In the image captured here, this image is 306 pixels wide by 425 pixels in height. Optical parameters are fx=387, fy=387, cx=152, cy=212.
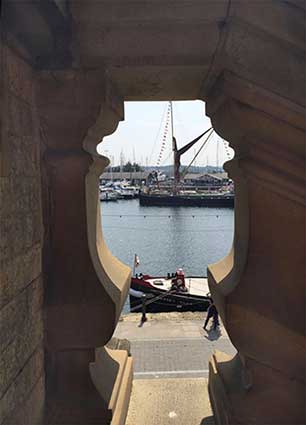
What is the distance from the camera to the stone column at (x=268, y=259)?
Result: 326 centimetres

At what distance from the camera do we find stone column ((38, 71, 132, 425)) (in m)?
3.36

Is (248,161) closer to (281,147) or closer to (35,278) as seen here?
(281,147)

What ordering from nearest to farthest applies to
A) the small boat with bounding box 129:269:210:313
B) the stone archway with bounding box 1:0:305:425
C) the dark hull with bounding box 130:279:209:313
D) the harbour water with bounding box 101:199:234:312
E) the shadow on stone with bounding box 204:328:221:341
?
the stone archway with bounding box 1:0:305:425 < the shadow on stone with bounding box 204:328:221:341 < the dark hull with bounding box 130:279:209:313 < the small boat with bounding box 129:269:210:313 < the harbour water with bounding box 101:199:234:312

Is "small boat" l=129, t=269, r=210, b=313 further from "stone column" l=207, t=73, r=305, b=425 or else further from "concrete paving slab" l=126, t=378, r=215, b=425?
"stone column" l=207, t=73, r=305, b=425

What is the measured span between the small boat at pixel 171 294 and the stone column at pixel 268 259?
11765 mm

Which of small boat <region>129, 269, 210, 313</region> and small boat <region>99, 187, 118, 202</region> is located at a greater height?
small boat <region>99, 187, 118, 202</region>

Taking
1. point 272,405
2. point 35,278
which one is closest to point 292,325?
point 272,405

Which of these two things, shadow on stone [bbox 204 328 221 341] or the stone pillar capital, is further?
shadow on stone [bbox 204 328 221 341]

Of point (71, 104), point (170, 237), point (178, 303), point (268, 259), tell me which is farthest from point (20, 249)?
point (170, 237)

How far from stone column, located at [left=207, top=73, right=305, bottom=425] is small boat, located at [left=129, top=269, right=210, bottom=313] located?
11.8 metres

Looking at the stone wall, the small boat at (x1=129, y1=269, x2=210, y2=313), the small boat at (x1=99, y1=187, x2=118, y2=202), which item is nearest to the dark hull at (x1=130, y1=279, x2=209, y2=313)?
the small boat at (x1=129, y1=269, x2=210, y2=313)

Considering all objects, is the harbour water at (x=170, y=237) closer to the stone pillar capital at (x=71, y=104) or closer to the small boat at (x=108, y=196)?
the stone pillar capital at (x=71, y=104)

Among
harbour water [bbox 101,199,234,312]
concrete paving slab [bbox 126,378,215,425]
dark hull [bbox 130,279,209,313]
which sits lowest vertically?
harbour water [bbox 101,199,234,312]

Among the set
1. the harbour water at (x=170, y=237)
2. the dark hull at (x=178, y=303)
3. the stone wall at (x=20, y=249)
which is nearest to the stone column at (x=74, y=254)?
the stone wall at (x=20, y=249)
